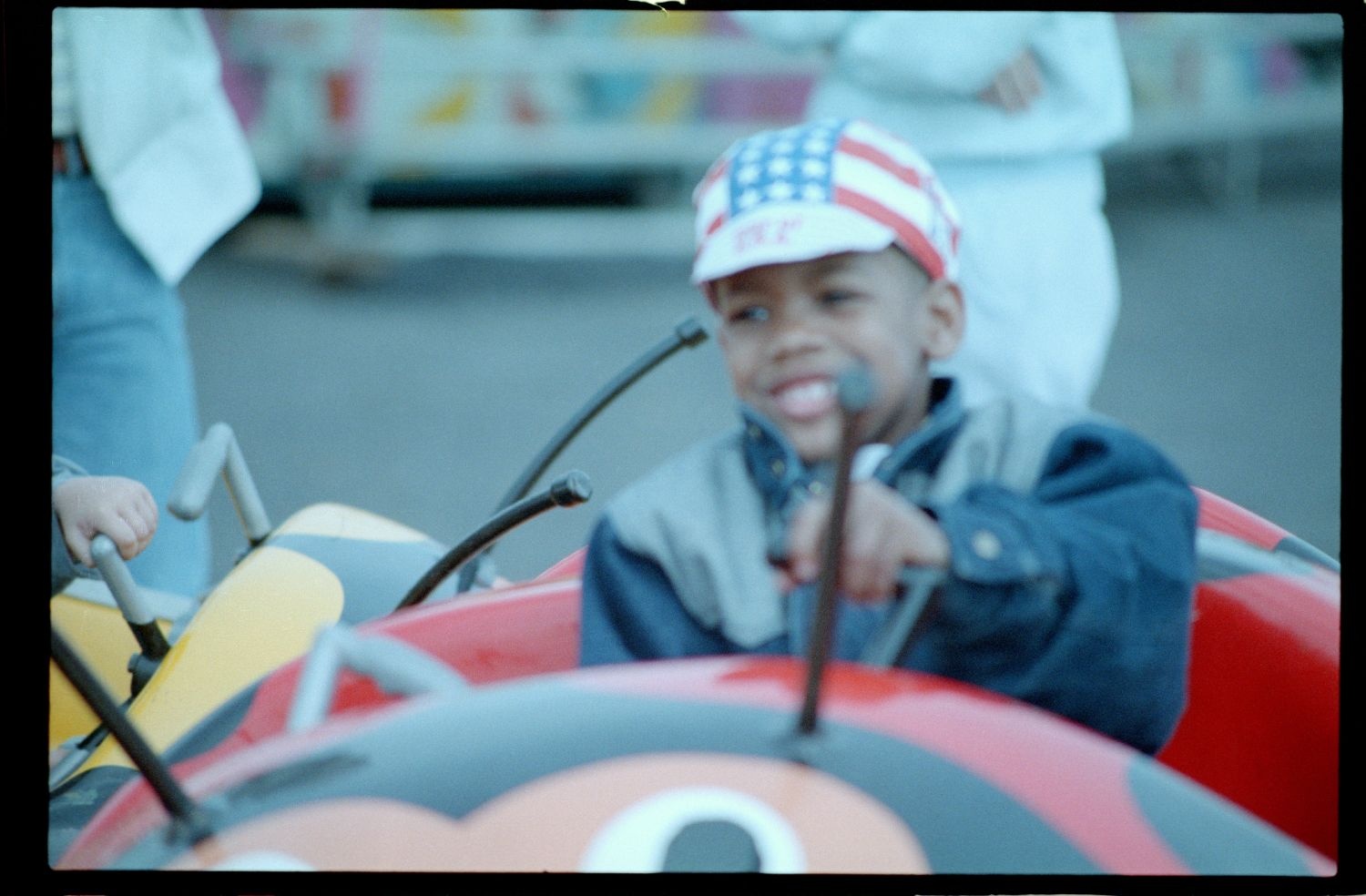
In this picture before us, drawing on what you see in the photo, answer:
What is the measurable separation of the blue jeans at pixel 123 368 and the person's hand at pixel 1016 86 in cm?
86

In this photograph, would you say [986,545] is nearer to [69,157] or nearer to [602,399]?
[602,399]

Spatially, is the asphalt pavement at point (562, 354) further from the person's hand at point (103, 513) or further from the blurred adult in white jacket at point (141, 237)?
the person's hand at point (103, 513)

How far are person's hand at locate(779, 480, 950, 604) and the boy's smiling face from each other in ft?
0.71

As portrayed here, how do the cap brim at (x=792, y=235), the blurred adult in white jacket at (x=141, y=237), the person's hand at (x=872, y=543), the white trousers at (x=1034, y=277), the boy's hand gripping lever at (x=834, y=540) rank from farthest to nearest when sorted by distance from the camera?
the white trousers at (x=1034, y=277) < the blurred adult in white jacket at (x=141, y=237) < the cap brim at (x=792, y=235) < the person's hand at (x=872, y=543) < the boy's hand gripping lever at (x=834, y=540)

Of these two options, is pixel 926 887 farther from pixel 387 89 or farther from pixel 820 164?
pixel 387 89

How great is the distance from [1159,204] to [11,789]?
151cm

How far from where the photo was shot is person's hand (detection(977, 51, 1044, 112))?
5.21ft

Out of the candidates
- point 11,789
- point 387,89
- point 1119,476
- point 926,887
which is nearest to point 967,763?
point 926,887

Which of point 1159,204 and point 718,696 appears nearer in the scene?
point 718,696

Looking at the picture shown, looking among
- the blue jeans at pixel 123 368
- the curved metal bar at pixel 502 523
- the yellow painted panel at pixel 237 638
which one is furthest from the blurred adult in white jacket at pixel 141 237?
the curved metal bar at pixel 502 523

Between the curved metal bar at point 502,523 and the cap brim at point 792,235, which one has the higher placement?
the cap brim at point 792,235

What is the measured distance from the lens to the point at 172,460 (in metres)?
1.60

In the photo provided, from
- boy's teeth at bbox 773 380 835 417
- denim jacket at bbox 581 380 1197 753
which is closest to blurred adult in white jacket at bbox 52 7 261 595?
denim jacket at bbox 581 380 1197 753

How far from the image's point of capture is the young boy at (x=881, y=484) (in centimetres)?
110
